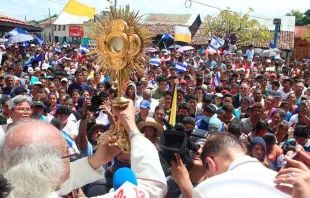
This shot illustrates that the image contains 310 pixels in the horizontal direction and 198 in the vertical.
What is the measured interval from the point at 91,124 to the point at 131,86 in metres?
2.31

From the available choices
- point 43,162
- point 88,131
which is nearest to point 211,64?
point 88,131

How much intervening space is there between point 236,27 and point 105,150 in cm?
3261

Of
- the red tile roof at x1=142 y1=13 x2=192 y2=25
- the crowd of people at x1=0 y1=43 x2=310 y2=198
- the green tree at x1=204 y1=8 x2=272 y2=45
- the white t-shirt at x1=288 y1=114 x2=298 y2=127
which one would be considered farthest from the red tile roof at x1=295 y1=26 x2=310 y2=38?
the white t-shirt at x1=288 y1=114 x2=298 y2=127

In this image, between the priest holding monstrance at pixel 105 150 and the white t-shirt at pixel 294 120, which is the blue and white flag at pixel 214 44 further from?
the priest holding monstrance at pixel 105 150

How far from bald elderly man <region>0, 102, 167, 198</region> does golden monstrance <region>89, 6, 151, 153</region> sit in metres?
0.53

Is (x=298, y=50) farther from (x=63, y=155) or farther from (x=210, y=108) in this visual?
(x=63, y=155)

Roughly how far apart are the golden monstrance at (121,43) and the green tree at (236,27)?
30477 mm

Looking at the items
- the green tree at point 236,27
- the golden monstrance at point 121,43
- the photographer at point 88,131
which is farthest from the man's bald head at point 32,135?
the green tree at point 236,27

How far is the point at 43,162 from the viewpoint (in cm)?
161

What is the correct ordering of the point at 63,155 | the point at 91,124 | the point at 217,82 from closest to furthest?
the point at 63,155 < the point at 91,124 < the point at 217,82

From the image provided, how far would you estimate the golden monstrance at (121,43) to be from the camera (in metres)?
2.43

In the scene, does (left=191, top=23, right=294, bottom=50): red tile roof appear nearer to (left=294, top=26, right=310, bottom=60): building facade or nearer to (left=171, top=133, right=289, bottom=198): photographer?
(left=294, top=26, right=310, bottom=60): building facade

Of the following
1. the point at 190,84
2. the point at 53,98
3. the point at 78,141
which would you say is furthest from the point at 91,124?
the point at 190,84

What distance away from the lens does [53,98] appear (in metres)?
6.88
